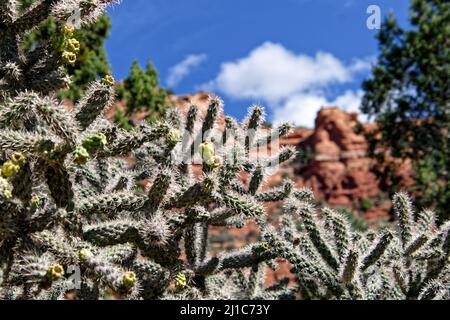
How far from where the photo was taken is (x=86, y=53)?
45.3 feet

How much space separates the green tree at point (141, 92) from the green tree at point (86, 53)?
721 mm

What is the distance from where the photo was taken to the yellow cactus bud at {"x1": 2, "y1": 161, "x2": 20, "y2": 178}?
324cm

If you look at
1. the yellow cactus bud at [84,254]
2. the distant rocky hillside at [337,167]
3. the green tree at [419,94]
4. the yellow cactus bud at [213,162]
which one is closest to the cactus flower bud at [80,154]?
the yellow cactus bud at [84,254]

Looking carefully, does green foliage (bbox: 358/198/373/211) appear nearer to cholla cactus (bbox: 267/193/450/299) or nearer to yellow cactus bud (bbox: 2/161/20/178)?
cholla cactus (bbox: 267/193/450/299)

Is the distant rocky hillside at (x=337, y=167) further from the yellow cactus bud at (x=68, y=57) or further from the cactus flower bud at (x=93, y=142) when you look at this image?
the cactus flower bud at (x=93, y=142)

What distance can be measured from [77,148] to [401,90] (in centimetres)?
2209

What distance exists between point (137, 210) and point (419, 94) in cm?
2128

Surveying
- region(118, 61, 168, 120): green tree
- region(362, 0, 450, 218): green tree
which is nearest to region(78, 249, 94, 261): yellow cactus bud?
region(118, 61, 168, 120): green tree

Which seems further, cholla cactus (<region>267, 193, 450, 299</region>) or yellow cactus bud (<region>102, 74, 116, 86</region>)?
cholla cactus (<region>267, 193, 450, 299</region>)

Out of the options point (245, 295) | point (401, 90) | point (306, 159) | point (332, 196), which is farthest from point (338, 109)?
point (245, 295)

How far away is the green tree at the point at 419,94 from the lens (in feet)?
72.7

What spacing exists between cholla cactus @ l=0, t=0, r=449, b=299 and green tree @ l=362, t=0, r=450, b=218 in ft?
54.0

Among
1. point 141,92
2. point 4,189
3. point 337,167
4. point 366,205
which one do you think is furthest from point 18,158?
point 337,167

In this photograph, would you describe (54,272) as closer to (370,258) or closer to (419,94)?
(370,258)
